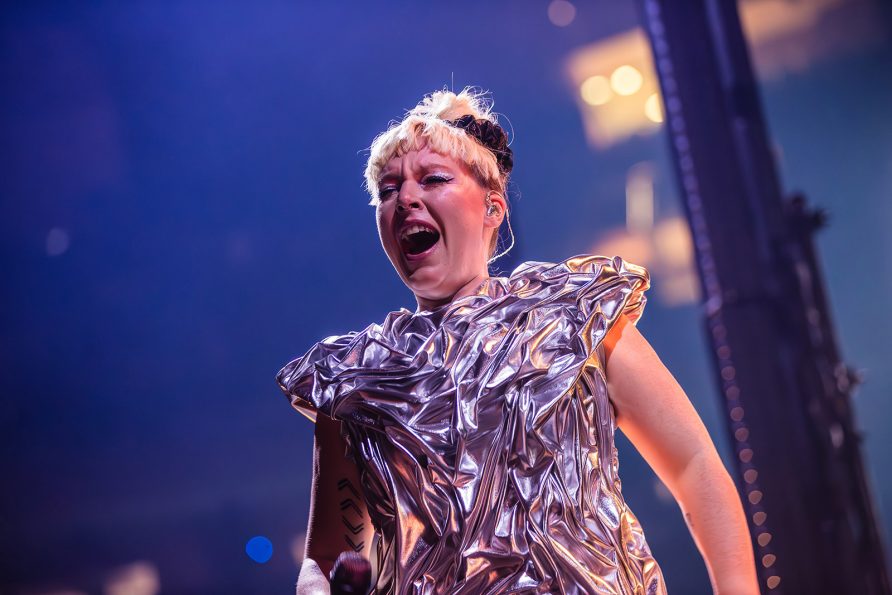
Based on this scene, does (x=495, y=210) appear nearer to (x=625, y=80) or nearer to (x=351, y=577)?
(x=351, y=577)

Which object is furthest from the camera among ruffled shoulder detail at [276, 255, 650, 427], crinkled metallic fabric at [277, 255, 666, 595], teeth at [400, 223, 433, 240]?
teeth at [400, 223, 433, 240]

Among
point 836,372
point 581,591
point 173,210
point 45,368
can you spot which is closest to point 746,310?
point 836,372

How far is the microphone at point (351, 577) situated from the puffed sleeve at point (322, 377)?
0.21 meters

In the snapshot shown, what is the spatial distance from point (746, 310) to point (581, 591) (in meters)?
0.93

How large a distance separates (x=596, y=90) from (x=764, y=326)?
0.97m

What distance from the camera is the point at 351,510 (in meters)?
1.14

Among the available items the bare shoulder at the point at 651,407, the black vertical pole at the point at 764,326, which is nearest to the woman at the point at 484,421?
the bare shoulder at the point at 651,407

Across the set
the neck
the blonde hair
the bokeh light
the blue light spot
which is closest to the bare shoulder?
the neck

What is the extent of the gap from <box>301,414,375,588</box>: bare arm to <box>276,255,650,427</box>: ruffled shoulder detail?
71 mm

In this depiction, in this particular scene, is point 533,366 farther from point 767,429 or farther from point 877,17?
point 877,17

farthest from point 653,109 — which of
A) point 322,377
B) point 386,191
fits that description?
point 322,377

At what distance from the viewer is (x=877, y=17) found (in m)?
1.96

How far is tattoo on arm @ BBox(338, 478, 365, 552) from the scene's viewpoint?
1140mm

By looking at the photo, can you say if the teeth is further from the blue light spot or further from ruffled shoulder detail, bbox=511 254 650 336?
the blue light spot
